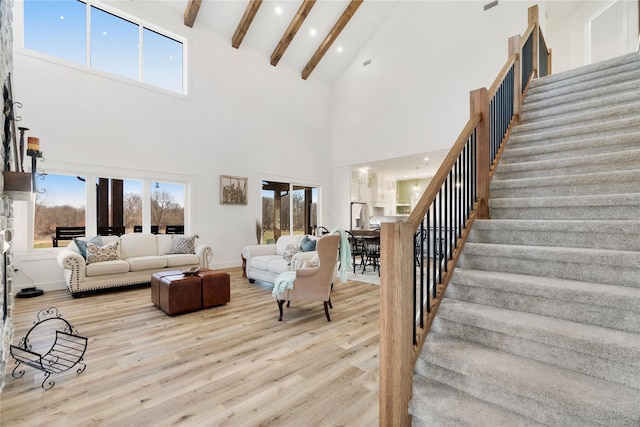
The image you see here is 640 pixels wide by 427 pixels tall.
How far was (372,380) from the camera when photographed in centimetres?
219

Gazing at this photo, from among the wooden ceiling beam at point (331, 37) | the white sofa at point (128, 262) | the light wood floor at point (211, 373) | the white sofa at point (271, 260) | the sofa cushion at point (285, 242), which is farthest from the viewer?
the wooden ceiling beam at point (331, 37)

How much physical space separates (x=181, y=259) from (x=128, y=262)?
814 millimetres

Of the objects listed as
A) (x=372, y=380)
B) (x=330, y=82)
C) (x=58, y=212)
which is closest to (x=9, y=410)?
(x=372, y=380)

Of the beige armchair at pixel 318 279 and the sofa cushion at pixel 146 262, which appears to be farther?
the sofa cushion at pixel 146 262

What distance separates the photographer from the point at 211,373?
231cm

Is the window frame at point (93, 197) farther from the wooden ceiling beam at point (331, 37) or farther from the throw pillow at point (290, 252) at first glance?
the wooden ceiling beam at point (331, 37)

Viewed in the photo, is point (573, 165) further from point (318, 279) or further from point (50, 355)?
point (50, 355)

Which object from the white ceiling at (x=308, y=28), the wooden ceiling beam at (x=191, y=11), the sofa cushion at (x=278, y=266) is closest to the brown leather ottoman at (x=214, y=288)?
the sofa cushion at (x=278, y=266)

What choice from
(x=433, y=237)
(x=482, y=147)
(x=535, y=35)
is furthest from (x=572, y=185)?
(x=535, y=35)

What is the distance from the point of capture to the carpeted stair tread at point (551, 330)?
138cm

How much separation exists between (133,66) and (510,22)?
7.55m

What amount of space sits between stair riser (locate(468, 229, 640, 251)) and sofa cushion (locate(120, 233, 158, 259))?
5328mm

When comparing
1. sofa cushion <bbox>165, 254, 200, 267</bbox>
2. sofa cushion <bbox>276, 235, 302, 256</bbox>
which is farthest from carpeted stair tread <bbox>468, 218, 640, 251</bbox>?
sofa cushion <bbox>165, 254, 200, 267</bbox>

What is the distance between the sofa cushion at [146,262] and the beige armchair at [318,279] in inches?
110
